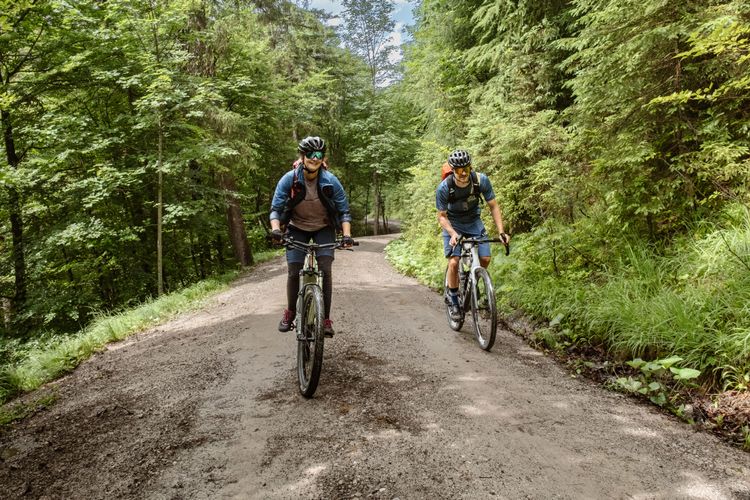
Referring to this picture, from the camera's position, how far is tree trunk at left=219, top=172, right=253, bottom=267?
46.7 feet

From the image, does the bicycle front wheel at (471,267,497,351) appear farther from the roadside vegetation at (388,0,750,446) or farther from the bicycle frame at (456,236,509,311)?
the roadside vegetation at (388,0,750,446)

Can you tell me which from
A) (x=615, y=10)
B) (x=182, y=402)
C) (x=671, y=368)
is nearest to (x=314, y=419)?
Result: (x=182, y=402)

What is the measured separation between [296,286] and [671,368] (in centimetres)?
368

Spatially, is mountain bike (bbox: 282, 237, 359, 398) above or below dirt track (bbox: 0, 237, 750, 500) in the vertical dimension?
above

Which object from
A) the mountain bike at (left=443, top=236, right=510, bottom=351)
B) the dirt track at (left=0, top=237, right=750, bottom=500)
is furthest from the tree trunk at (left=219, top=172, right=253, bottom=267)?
the mountain bike at (left=443, top=236, right=510, bottom=351)

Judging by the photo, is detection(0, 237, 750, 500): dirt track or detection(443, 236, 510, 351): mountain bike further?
detection(443, 236, 510, 351): mountain bike

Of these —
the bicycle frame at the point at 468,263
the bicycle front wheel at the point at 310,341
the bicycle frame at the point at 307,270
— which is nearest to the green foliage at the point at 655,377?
the bicycle frame at the point at 468,263

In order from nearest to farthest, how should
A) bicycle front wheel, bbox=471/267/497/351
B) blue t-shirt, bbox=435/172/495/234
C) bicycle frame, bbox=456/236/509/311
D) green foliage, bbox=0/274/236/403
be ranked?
bicycle front wheel, bbox=471/267/497/351 → bicycle frame, bbox=456/236/509/311 → blue t-shirt, bbox=435/172/495/234 → green foliage, bbox=0/274/236/403

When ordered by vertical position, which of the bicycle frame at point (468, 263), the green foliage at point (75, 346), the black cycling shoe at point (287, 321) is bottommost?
the green foliage at point (75, 346)

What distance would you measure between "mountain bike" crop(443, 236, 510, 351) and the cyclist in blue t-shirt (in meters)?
0.11

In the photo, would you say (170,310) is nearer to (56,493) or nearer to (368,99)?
(56,493)

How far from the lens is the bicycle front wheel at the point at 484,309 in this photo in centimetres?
496

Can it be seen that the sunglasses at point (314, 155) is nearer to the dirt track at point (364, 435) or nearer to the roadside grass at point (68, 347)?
the dirt track at point (364, 435)

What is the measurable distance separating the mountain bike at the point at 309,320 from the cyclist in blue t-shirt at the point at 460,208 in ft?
6.47
